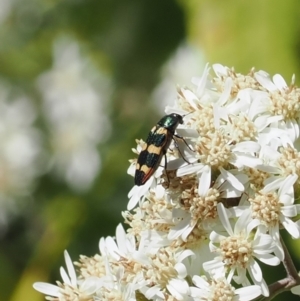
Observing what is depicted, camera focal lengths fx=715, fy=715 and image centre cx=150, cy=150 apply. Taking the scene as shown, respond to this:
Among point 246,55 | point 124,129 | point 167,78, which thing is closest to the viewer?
point 246,55

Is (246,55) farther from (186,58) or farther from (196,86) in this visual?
(186,58)

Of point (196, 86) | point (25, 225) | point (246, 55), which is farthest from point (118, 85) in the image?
point (196, 86)

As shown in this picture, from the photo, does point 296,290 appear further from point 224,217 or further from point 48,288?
point 48,288

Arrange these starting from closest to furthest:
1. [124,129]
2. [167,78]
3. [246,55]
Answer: [246,55] < [124,129] < [167,78]

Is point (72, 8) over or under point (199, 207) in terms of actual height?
over

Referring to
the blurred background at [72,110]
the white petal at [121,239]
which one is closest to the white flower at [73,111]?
the blurred background at [72,110]

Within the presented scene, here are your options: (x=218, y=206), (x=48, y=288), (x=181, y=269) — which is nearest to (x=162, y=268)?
(x=181, y=269)

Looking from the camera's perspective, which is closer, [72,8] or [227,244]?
[227,244]
